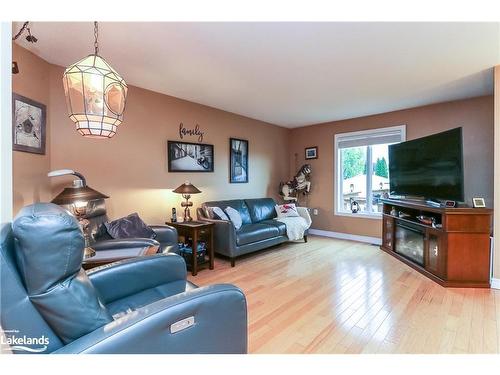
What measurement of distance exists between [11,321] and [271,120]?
14.9 feet

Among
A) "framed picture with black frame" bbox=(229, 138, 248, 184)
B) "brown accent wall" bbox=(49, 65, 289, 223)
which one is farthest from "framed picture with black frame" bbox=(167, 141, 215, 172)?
"framed picture with black frame" bbox=(229, 138, 248, 184)

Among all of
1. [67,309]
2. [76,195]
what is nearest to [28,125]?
[76,195]

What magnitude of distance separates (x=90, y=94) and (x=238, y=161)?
126 inches

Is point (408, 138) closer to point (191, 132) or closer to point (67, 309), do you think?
point (191, 132)

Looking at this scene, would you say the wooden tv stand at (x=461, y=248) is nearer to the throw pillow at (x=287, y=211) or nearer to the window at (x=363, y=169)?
the window at (x=363, y=169)

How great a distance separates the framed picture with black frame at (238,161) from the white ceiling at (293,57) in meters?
0.96

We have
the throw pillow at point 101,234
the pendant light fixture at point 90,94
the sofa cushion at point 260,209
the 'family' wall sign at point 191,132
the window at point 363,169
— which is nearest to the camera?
the pendant light fixture at point 90,94

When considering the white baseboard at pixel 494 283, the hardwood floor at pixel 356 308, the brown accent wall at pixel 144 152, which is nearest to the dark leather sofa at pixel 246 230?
the hardwood floor at pixel 356 308

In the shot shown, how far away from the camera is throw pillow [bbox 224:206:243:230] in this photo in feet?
11.2

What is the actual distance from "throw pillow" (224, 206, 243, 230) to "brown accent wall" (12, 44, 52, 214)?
80.2 inches

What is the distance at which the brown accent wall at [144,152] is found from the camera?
2.53 metres
